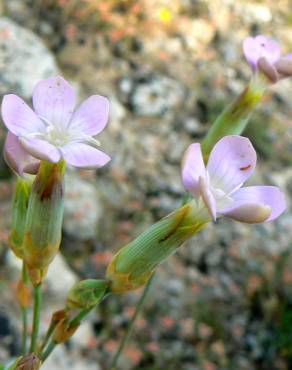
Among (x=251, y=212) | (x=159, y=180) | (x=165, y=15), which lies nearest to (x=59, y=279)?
(x=159, y=180)

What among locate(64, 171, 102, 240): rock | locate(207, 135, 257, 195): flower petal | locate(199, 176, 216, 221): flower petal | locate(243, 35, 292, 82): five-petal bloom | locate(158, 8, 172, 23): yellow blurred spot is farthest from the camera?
locate(158, 8, 172, 23): yellow blurred spot

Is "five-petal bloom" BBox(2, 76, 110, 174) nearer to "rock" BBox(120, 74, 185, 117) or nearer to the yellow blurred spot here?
"rock" BBox(120, 74, 185, 117)

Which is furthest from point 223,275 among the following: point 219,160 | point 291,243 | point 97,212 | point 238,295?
point 219,160

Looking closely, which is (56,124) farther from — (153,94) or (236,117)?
(153,94)

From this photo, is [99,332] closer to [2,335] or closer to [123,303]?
[123,303]

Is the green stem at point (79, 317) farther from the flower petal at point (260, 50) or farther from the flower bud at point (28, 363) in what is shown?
the flower petal at point (260, 50)

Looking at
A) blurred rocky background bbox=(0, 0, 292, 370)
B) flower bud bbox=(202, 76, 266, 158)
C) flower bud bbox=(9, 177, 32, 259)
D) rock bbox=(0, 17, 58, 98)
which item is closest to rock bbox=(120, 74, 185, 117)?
blurred rocky background bbox=(0, 0, 292, 370)
